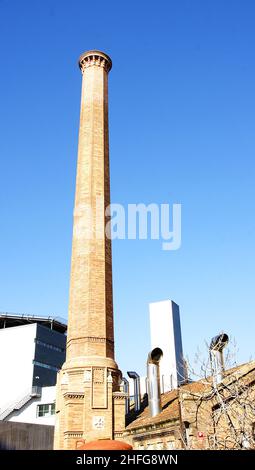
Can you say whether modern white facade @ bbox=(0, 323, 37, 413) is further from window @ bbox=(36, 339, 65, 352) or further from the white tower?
the white tower

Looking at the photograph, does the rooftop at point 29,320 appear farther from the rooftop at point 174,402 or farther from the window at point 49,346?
the rooftop at point 174,402

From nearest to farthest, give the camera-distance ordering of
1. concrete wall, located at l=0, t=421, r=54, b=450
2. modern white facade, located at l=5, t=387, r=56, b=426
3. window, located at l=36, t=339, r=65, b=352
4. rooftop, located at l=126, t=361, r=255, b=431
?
rooftop, located at l=126, t=361, r=255, b=431, concrete wall, located at l=0, t=421, r=54, b=450, modern white facade, located at l=5, t=387, r=56, b=426, window, located at l=36, t=339, r=65, b=352

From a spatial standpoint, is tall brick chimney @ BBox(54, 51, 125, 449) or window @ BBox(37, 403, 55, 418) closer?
tall brick chimney @ BBox(54, 51, 125, 449)

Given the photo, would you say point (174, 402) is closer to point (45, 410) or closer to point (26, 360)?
point (45, 410)

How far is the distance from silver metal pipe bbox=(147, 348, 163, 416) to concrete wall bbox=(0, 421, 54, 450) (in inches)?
507

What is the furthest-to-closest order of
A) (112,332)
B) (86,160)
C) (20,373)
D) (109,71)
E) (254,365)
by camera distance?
1. (20,373)
2. (109,71)
3. (86,160)
4. (112,332)
5. (254,365)

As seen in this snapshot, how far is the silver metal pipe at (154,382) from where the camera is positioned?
20250 millimetres

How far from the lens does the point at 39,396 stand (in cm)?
3750

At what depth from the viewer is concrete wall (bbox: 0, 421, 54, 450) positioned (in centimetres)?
2870

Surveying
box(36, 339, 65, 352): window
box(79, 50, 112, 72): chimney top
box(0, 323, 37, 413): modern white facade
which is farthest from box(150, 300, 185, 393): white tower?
box(79, 50, 112, 72): chimney top
